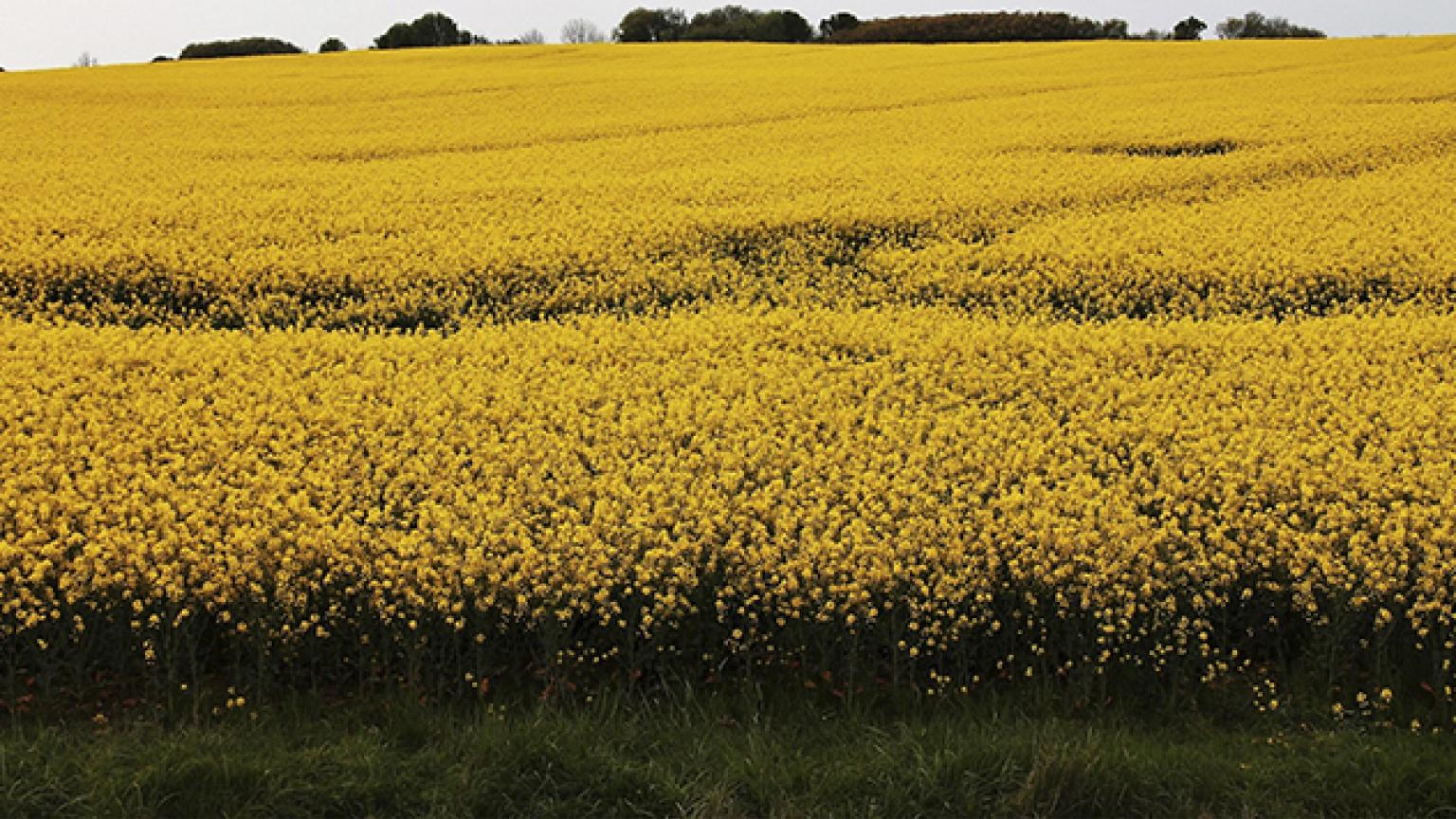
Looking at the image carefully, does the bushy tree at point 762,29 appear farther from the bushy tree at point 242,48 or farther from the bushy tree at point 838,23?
the bushy tree at point 242,48

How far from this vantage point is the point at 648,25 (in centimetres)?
6400

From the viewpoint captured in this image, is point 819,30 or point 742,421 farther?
point 819,30

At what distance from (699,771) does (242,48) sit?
6074 cm

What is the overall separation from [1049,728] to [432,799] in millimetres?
2589

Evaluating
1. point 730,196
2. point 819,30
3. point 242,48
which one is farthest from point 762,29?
point 730,196

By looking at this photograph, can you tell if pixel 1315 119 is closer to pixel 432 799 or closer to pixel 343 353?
pixel 343 353

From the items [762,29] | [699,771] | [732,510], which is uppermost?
[762,29]

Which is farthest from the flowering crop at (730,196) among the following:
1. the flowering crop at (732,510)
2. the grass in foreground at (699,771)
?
the grass in foreground at (699,771)

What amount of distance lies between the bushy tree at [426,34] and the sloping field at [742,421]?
41.1 m

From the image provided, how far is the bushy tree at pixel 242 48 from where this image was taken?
5738 cm

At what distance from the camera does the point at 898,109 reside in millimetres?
26609

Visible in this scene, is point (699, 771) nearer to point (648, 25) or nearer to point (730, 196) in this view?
point (730, 196)

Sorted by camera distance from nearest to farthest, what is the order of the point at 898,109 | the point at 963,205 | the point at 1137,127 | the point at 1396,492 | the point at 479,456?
the point at 1396,492, the point at 479,456, the point at 963,205, the point at 1137,127, the point at 898,109

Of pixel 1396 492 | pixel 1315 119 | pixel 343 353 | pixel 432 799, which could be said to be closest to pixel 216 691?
pixel 432 799
